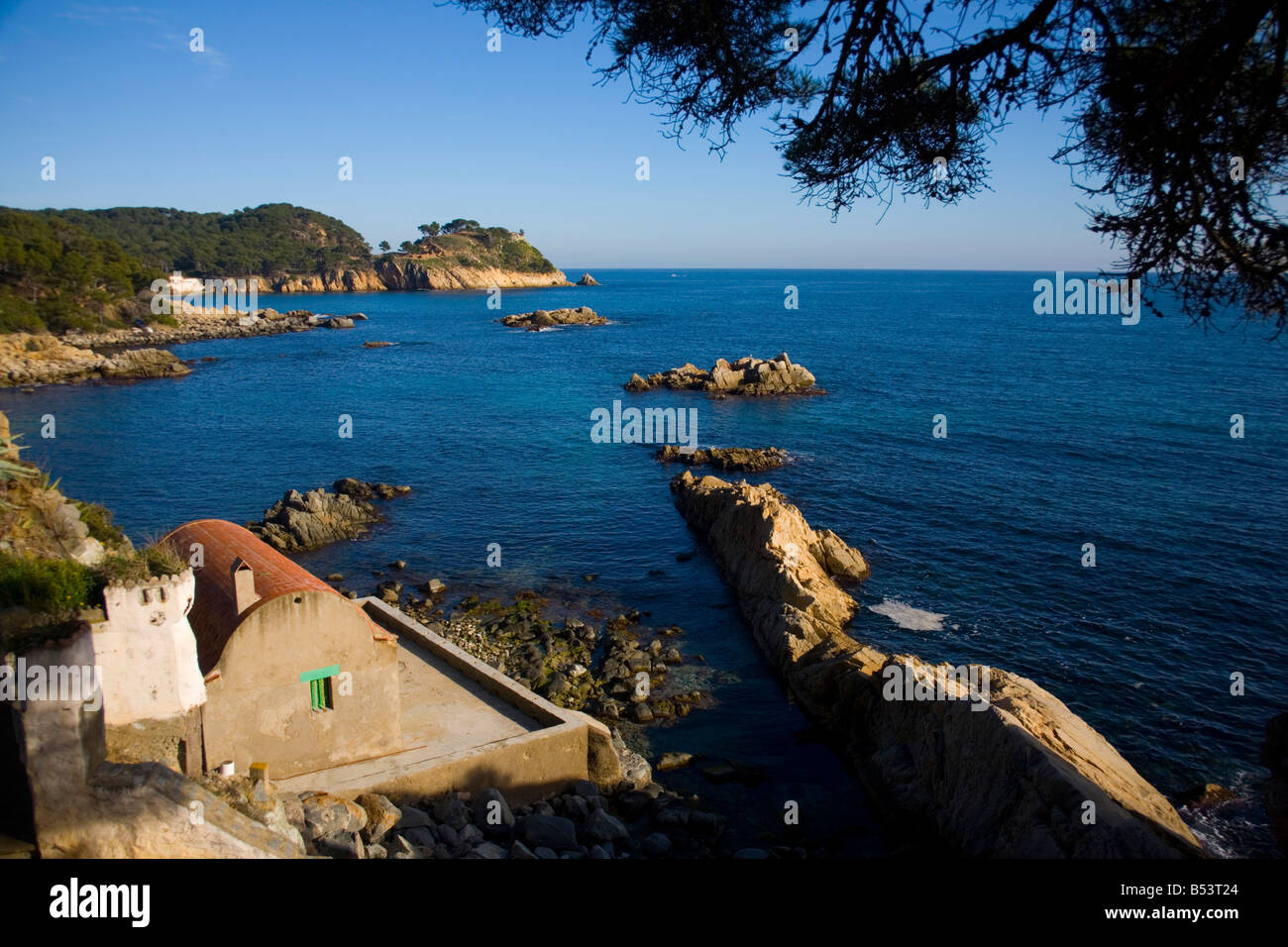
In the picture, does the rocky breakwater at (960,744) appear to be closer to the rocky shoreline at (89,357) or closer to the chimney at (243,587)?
the chimney at (243,587)

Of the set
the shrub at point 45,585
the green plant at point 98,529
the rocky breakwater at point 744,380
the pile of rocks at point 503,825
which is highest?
the rocky breakwater at point 744,380

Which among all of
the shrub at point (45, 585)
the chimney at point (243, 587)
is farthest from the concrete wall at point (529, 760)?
the shrub at point (45, 585)

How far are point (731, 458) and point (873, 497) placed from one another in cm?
983

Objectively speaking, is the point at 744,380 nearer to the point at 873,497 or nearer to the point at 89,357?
the point at 873,497

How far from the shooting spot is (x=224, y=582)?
53.7 ft

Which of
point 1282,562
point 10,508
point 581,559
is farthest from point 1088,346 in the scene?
point 10,508

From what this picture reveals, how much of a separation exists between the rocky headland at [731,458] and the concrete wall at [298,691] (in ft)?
115

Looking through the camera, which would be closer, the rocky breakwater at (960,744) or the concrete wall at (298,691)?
the rocky breakwater at (960,744)

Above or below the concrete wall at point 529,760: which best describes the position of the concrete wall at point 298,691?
above

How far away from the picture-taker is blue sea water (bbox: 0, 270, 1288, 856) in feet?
80.4

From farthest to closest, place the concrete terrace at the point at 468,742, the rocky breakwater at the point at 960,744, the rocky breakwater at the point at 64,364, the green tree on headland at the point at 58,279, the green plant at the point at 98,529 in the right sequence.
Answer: the green tree on headland at the point at 58,279
the rocky breakwater at the point at 64,364
the green plant at the point at 98,529
the concrete terrace at the point at 468,742
the rocky breakwater at the point at 960,744

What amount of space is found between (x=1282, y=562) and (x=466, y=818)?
3420 centimetres

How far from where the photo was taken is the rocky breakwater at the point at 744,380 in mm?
73625

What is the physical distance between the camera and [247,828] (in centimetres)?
1027
